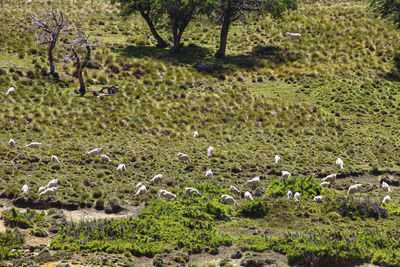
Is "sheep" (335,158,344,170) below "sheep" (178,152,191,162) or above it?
above

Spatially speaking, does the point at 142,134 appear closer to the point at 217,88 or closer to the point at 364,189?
the point at 217,88

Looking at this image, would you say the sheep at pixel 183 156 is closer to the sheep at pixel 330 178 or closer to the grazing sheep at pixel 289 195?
the grazing sheep at pixel 289 195

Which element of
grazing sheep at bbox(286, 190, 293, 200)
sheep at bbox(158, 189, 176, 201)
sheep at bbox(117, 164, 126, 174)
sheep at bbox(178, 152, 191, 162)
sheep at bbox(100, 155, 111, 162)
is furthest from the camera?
sheep at bbox(178, 152, 191, 162)

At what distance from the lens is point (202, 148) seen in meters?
33.1

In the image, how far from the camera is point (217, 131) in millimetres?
36344

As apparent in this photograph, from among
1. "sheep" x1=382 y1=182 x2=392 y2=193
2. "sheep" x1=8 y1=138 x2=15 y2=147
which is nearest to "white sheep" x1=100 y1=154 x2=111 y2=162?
"sheep" x1=8 y1=138 x2=15 y2=147

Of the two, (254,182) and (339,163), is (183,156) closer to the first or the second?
(254,182)

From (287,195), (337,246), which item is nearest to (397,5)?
(287,195)

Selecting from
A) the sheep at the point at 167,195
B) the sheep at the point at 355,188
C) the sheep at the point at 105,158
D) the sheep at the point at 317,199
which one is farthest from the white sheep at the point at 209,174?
the sheep at the point at 355,188

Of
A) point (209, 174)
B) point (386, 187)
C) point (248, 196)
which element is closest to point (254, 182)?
point (248, 196)

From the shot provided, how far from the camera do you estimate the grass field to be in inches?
810

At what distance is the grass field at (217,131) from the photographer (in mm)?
20562

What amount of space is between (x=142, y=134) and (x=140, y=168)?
5.76 metres

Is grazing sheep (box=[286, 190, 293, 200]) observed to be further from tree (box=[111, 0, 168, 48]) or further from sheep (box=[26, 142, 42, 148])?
tree (box=[111, 0, 168, 48])
